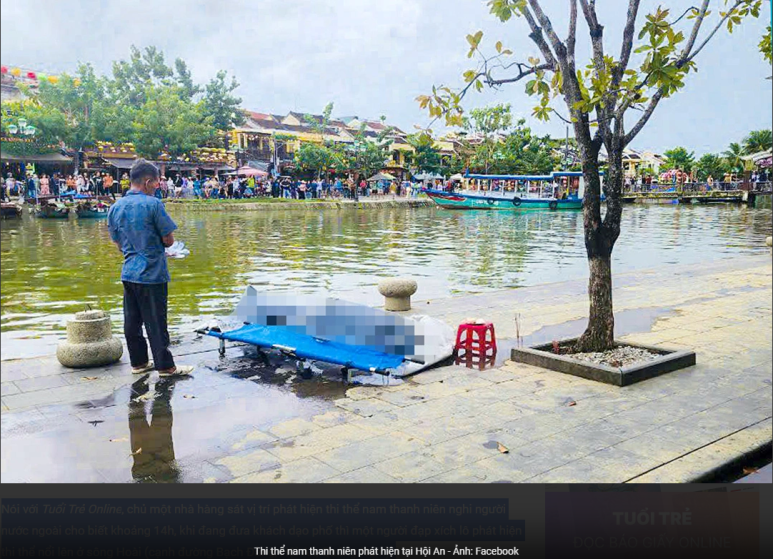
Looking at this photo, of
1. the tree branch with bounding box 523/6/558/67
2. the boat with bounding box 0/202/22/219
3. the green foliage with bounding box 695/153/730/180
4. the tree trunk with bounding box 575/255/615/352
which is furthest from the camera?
the green foliage with bounding box 695/153/730/180

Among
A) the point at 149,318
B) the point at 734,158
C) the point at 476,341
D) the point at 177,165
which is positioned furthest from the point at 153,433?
the point at 734,158

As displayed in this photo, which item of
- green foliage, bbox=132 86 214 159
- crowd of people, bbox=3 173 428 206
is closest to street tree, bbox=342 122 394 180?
crowd of people, bbox=3 173 428 206

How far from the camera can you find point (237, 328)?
19.1 ft

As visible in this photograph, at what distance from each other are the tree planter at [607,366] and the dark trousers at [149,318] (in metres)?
2.73

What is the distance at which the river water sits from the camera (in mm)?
7203

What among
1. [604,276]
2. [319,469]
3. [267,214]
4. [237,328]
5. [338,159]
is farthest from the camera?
[338,159]

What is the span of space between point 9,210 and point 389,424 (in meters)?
2.41

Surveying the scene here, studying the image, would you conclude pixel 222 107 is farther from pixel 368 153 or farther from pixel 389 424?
pixel 368 153

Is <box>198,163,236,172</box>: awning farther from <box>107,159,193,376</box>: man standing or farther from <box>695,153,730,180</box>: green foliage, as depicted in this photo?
<box>695,153,730,180</box>: green foliage

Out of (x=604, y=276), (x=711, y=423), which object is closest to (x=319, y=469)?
(x=711, y=423)

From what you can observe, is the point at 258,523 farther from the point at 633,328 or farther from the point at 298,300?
the point at 633,328

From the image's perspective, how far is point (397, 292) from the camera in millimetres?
7715

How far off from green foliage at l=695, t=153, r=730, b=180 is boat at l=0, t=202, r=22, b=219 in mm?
60344

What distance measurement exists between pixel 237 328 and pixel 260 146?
4.50 meters
